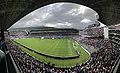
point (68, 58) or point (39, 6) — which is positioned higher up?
point (39, 6)

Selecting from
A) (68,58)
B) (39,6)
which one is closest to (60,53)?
(68,58)

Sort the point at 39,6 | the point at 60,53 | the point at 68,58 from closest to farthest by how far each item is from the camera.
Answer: the point at 39,6 → the point at 68,58 → the point at 60,53

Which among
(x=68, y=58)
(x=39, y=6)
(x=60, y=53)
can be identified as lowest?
(x=60, y=53)

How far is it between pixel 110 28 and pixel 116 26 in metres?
3.33

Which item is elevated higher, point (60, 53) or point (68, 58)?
point (68, 58)

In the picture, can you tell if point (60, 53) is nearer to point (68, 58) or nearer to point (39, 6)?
point (68, 58)

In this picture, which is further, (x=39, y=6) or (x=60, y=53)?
(x=60, y=53)

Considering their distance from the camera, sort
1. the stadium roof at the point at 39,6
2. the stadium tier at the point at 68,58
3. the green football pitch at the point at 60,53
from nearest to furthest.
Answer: the stadium tier at the point at 68,58
the stadium roof at the point at 39,6
the green football pitch at the point at 60,53

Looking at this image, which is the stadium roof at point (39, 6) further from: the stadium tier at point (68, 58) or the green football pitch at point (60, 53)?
the green football pitch at point (60, 53)

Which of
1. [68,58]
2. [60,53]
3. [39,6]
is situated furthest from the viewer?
[60,53]

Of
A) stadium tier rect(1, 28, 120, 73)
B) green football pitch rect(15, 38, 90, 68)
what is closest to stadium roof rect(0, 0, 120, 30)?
stadium tier rect(1, 28, 120, 73)

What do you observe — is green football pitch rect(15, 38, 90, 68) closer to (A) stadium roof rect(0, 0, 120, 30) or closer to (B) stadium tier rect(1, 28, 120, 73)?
(B) stadium tier rect(1, 28, 120, 73)

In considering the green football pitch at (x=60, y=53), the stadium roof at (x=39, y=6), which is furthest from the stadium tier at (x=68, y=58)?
the stadium roof at (x=39, y=6)

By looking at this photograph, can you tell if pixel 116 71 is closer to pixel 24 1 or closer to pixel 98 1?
pixel 24 1
